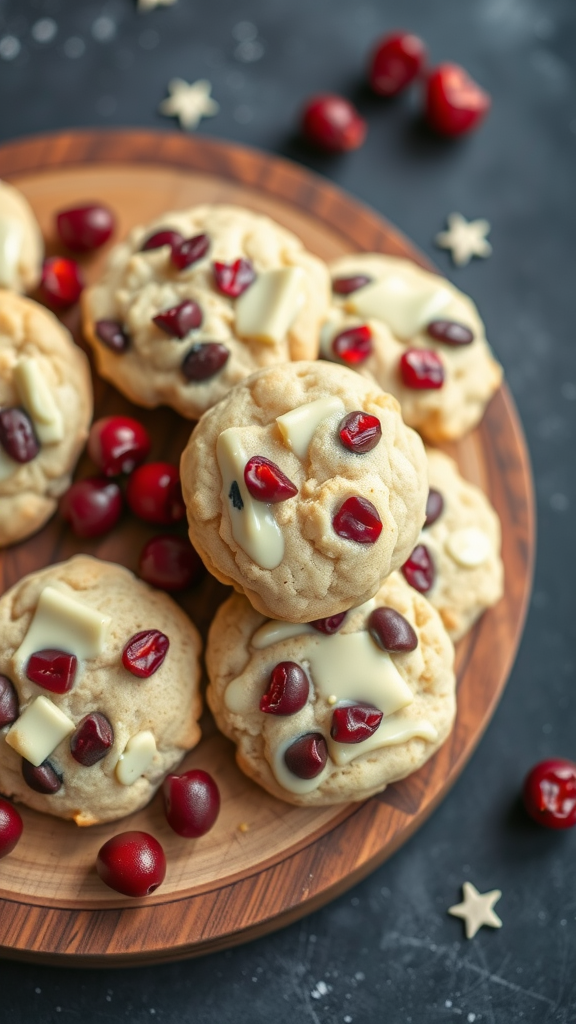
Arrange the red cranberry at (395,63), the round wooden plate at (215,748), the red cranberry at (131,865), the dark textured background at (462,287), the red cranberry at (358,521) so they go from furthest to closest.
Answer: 1. the red cranberry at (395,63)
2. the dark textured background at (462,287)
3. the round wooden plate at (215,748)
4. the red cranberry at (131,865)
5. the red cranberry at (358,521)

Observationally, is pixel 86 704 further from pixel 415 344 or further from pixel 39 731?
pixel 415 344

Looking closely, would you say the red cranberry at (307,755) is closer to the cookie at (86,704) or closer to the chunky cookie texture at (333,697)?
the chunky cookie texture at (333,697)

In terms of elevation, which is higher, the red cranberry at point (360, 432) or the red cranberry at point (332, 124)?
the red cranberry at point (332, 124)

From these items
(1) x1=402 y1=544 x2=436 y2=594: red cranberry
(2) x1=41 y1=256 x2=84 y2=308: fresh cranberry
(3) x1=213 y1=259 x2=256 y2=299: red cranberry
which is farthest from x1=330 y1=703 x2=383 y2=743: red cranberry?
(2) x1=41 y1=256 x2=84 y2=308: fresh cranberry

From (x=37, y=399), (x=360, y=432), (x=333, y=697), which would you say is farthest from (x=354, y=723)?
(x=37, y=399)

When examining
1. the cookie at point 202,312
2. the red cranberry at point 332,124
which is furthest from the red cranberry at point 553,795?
the red cranberry at point 332,124

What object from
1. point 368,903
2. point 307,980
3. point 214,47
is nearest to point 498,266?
point 214,47
